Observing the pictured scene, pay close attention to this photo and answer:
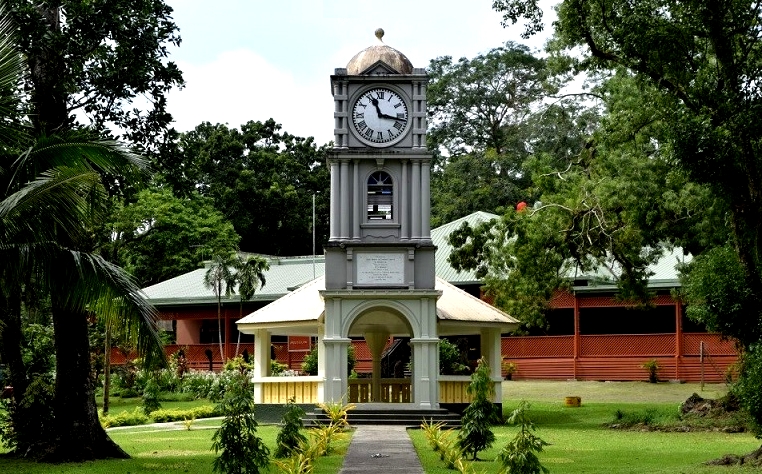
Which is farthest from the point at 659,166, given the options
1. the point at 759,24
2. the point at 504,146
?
the point at 504,146

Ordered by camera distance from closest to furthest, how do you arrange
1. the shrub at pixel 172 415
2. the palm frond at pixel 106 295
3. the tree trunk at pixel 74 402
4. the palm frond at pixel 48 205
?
the palm frond at pixel 48 205 → the palm frond at pixel 106 295 → the tree trunk at pixel 74 402 → the shrub at pixel 172 415

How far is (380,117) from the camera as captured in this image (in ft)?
95.0

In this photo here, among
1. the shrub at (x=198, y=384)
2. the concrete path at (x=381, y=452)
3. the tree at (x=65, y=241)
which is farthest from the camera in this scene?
the shrub at (x=198, y=384)

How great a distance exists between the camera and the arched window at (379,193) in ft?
95.6

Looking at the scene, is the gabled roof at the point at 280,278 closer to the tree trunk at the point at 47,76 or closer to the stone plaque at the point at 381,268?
the stone plaque at the point at 381,268

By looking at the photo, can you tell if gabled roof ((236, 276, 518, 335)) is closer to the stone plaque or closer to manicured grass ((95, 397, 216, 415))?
the stone plaque

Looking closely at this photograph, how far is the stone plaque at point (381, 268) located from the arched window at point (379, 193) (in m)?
0.99

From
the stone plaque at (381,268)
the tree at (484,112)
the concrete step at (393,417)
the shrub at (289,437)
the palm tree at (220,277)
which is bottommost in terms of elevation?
the concrete step at (393,417)

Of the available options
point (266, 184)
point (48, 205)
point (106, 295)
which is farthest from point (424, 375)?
point (266, 184)

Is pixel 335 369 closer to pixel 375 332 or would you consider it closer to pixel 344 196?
pixel 344 196

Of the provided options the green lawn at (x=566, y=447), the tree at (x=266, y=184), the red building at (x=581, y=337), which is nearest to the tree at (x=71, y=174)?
the green lawn at (x=566, y=447)

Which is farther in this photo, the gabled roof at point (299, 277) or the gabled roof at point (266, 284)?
the gabled roof at point (266, 284)

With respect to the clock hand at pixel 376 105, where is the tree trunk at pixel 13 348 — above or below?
below

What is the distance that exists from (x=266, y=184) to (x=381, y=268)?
124 feet
